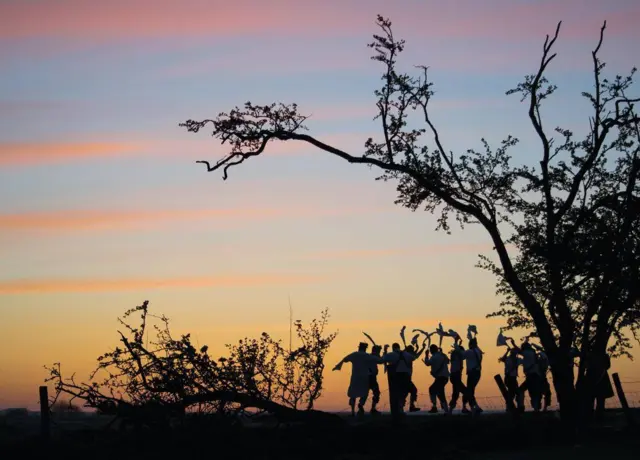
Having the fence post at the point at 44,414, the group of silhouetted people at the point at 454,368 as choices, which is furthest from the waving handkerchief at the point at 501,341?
the fence post at the point at 44,414

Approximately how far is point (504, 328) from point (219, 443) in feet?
46.3

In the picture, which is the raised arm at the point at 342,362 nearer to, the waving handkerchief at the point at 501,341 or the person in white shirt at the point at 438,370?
the person in white shirt at the point at 438,370

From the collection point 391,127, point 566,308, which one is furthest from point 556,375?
point 391,127

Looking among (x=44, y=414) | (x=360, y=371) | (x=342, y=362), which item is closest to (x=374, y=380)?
(x=360, y=371)

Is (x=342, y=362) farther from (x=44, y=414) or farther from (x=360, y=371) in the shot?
(x=44, y=414)

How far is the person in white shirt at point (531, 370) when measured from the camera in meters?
35.4

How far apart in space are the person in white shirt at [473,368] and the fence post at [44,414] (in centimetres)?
1413

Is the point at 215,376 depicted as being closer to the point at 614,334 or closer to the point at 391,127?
the point at 391,127

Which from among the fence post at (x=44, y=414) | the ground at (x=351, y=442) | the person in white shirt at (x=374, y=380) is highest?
the person in white shirt at (x=374, y=380)

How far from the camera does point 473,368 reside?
35.3 metres

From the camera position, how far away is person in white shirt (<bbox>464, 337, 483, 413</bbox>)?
35375 mm

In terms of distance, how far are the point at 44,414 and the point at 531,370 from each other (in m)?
16.1

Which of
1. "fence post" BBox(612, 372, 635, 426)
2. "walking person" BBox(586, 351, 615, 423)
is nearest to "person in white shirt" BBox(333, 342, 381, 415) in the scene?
"walking person" BBox(586, 351, 615, 423)

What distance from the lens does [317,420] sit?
28906 millimetres
